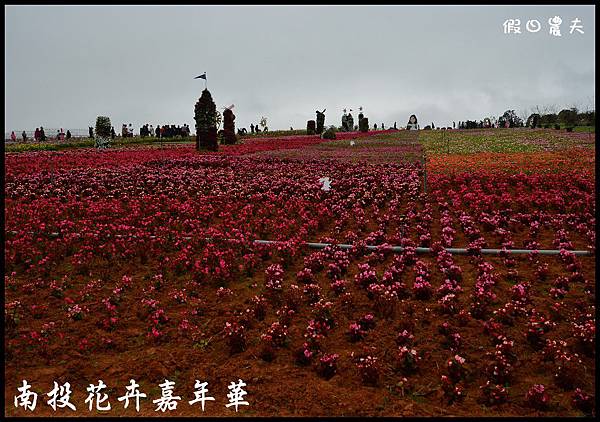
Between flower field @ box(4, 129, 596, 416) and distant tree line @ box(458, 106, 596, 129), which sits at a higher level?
distant tree line @ box(458, 106, 596, 129)

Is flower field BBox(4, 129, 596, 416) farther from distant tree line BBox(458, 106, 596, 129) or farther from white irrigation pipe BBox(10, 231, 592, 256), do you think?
distant tree line BBox(458, 106, 596, 129)

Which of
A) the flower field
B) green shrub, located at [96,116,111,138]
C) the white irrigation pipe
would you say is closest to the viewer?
the flower field

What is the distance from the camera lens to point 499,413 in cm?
477

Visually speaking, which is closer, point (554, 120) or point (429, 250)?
point (429, 250)

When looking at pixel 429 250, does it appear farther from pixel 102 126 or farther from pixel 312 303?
pixel 102 126

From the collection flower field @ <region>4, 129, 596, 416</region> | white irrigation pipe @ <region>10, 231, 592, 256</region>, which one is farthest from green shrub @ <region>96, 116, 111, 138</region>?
white irrigation pipe @ <region>10, 231, 592, 256</region>

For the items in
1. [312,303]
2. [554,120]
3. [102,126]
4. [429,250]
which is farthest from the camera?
[554,120]

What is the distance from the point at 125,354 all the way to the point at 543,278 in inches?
279

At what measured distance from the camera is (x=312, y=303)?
7.46 m

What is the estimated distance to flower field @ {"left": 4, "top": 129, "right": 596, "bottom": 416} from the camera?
17.3 feet

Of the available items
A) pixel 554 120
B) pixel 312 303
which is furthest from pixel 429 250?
pixel 554 120

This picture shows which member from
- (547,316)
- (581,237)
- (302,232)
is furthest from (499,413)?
(581,237)

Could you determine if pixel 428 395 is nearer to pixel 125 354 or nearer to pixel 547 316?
pixel 547 316

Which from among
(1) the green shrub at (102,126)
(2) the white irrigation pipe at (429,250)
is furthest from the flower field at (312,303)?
(1) the green shrub at (102,126)
